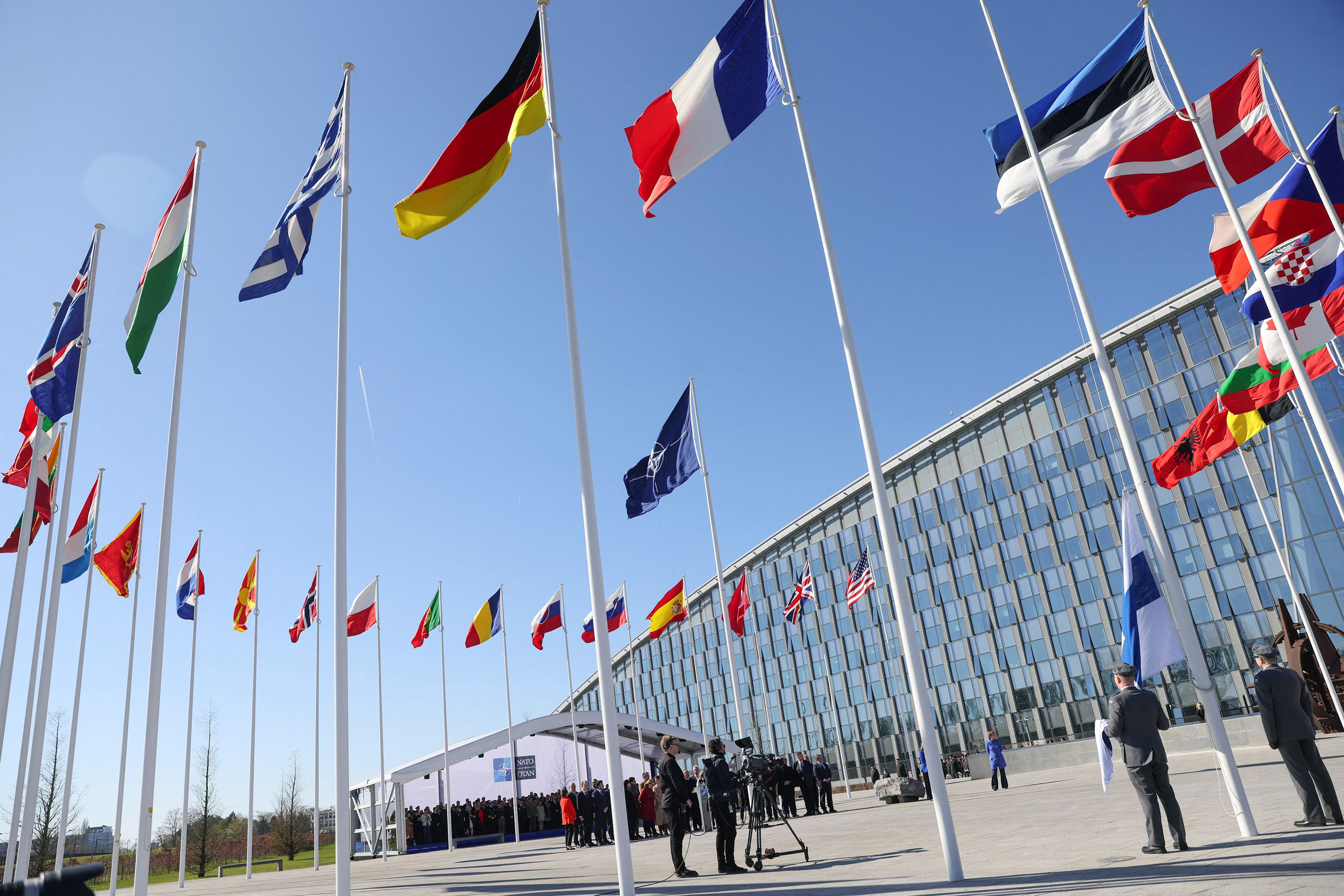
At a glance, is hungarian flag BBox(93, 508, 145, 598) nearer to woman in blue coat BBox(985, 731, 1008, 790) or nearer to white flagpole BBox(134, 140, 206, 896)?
white flagpole BBox(134, 140, 206, 896)

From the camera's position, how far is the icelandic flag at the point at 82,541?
17.1 meters

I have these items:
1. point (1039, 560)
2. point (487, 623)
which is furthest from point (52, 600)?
point (1039, 560)

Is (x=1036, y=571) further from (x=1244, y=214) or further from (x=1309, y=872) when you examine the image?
(x=1309, y=872)

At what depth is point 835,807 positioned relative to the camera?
28234 millimetres

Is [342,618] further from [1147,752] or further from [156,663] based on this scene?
[1147,752]

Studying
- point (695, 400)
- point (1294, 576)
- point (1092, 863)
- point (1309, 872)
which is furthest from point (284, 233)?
point (1294, 576)

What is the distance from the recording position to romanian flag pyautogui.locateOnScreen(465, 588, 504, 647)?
29.9 m

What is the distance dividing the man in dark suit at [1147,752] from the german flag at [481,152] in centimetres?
830

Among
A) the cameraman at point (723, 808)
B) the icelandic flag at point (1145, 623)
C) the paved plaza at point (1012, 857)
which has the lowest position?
the paved plaza at point (1012, 857)

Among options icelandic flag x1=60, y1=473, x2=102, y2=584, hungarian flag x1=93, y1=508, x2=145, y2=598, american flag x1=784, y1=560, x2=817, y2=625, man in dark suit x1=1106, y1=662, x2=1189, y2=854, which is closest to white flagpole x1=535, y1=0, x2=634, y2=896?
man in dark suit x1=1106, y1=662, x2=1189, y2=854

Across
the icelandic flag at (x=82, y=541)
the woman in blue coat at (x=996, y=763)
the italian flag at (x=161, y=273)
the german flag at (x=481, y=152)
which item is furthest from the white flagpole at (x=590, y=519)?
the woman in blue coat at (x=996, y=763)

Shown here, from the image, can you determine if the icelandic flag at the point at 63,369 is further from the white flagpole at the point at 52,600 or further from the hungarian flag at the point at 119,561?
the hungarian flag at the point at 119,561

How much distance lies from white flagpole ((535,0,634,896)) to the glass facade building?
2986 cm

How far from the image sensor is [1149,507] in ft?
27.3
